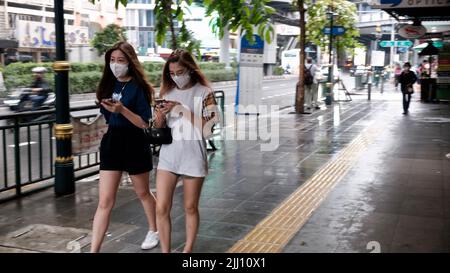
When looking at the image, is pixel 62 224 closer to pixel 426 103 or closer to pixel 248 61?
pixel 248 61

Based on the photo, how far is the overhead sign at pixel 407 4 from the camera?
453 inches

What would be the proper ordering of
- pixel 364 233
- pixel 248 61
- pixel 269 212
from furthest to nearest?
1. pixel 248 61
2. pixel 269 212
3. pixel 364 233

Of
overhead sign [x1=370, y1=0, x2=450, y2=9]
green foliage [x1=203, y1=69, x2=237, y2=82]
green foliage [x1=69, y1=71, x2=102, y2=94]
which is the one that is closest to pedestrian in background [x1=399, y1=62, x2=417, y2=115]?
overhead sign [x1=370, y1=0, x2=450, y2=9]

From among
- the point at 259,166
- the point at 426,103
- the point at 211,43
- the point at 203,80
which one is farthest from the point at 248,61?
the point at 211,43

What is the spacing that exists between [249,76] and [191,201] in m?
12.0

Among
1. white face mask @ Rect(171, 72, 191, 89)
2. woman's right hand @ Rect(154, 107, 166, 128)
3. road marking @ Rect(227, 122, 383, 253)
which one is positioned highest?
white face mask @ Rect(171, 72, 191, 89)

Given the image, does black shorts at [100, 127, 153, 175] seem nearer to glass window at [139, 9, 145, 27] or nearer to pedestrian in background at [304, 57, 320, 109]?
pedestrian in background at [304, 57, 320, 109]

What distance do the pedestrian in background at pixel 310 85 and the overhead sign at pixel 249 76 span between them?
7.35 feet

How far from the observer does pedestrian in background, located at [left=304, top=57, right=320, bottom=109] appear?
17.5m

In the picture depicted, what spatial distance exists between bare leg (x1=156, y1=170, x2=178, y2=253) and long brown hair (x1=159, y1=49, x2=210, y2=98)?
637mm

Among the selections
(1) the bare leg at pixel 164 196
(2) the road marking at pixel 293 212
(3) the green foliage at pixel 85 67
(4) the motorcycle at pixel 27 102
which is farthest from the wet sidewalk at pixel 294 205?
(3) the green foliage at pixel 85 67

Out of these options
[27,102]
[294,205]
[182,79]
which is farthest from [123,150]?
[27,102]

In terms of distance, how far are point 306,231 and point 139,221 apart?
1.73 metres
